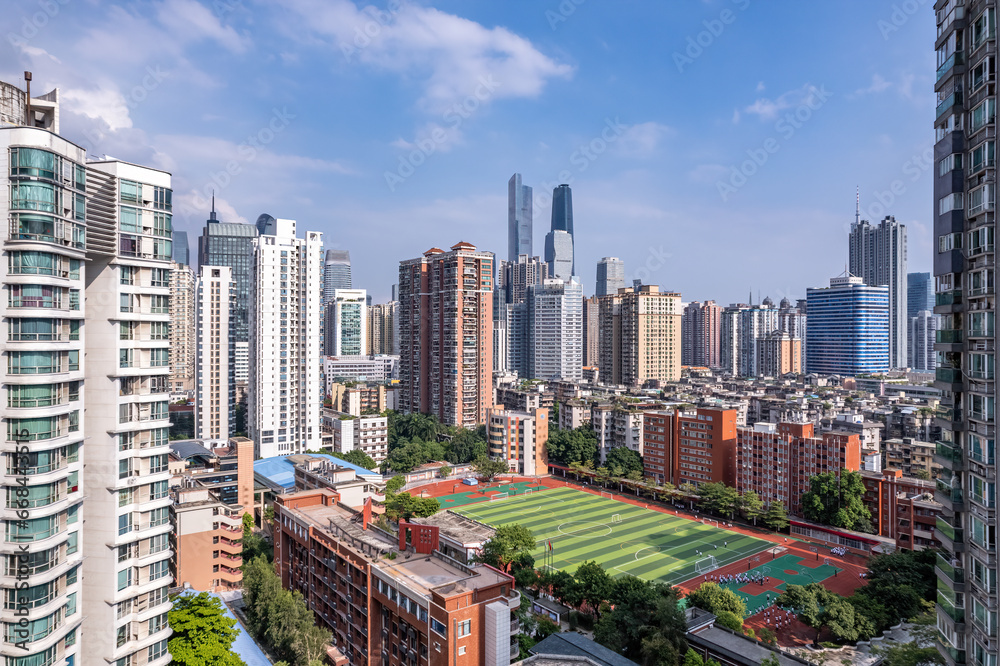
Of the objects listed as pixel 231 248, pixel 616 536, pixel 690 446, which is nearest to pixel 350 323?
pixel 231 248

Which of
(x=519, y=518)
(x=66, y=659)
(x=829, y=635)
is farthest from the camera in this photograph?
(x=519, y=518)

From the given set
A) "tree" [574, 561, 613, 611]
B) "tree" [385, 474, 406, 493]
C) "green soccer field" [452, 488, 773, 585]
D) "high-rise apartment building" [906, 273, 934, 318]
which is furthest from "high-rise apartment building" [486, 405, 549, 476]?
"high-rise apartment building" [906, 273, 934, 318]

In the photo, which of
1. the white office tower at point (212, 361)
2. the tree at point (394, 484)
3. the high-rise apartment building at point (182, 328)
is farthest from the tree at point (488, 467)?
the high-rise apartment building at point (182, 328)

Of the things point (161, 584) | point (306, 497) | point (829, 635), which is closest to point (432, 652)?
point (161, 584)

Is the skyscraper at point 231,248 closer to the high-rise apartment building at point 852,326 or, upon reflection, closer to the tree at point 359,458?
the tree at point 359,458

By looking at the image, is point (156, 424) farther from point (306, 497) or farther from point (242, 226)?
point (242, 226)

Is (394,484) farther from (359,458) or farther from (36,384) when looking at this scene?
(36,384)
